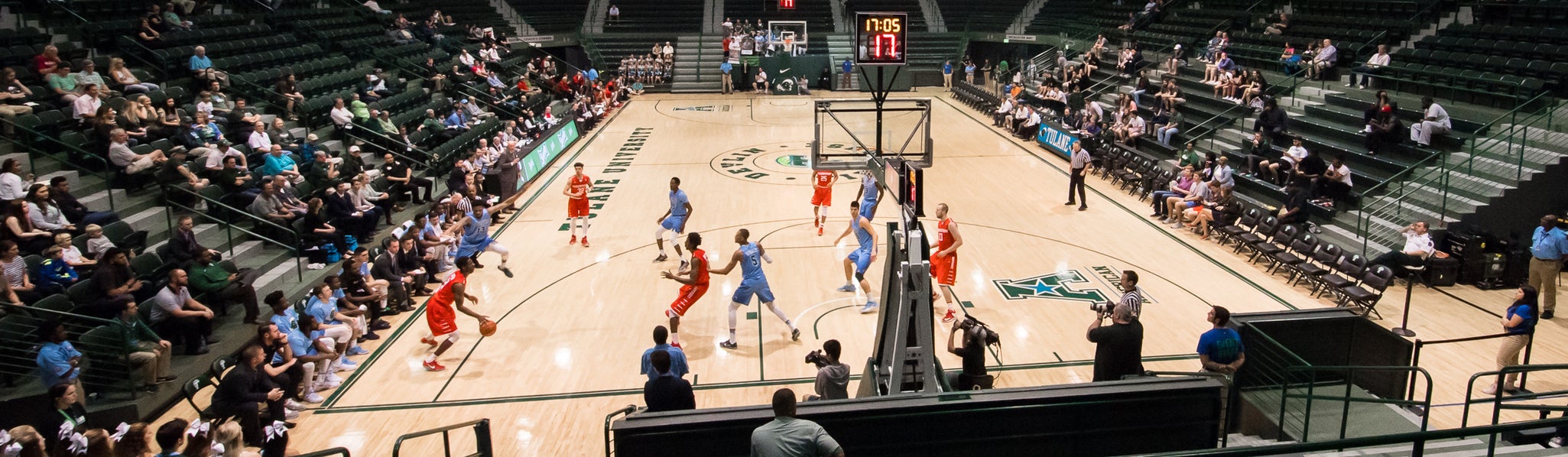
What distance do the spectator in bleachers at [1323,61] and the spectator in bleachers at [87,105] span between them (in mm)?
22387

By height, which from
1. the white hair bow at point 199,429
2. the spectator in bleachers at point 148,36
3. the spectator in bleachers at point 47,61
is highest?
the spectator in bleachers at point 148,36

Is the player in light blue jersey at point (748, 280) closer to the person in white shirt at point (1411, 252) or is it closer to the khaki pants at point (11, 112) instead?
the person in white shirt at point (1411, 252)

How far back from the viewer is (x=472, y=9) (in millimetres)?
39500

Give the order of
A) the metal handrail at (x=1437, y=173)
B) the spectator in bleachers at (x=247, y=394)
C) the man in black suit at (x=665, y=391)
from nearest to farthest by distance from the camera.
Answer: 1. the man in black suit at (x=665, y=391)
2. the spectator in bleachers at (x=247, y=394)
3. the metal handrail at (x=1437, y=173)

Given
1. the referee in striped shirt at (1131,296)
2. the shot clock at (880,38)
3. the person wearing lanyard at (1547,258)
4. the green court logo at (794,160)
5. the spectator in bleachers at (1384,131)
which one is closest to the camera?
the referee in striped shirt at (1131,296)

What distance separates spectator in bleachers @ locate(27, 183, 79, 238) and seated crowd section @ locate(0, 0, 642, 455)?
0.03m

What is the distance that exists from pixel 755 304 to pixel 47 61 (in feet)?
37.7

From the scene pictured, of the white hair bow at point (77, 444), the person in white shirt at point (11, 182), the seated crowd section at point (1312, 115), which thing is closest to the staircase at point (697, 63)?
the seated crowd section at point (1312, 115)

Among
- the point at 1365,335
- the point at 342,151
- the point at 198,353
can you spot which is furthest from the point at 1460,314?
the point at 342,151

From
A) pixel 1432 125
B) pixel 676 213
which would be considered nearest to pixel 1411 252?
pixel 1432 125

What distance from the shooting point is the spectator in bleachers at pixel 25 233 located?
1080 centimetres

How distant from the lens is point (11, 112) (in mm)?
13438

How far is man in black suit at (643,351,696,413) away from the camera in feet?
25.9

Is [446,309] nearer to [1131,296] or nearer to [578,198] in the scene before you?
[578,198]
